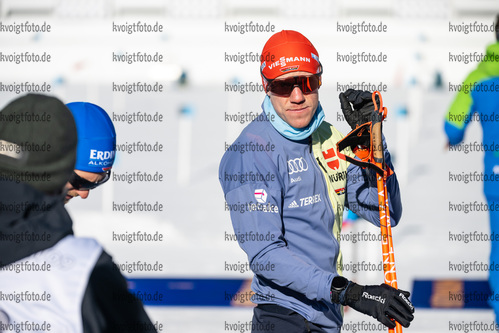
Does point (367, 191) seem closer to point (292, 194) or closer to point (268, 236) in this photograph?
point (292, 194)

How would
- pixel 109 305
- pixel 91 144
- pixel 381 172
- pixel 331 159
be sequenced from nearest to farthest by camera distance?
pixel 109 305
pixel 91 144
pixel 381 172
pixel 331 159

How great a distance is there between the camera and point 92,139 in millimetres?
3189

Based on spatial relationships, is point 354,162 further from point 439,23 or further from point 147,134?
point 439,23

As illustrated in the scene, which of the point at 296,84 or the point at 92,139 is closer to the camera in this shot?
the point at 92,139

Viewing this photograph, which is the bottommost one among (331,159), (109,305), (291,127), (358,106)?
(109,305)

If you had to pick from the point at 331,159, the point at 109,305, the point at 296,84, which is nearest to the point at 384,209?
the point at 331,159

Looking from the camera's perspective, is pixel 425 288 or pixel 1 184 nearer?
pixel 1 184

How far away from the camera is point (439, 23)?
21453 millimetres

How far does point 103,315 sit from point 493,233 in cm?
341

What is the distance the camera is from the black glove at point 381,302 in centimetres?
296

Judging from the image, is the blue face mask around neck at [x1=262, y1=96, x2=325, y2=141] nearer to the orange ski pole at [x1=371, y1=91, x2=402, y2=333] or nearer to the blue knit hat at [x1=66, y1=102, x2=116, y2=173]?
the orange ski pole at [x1=371, y1=91, x2=402, y2=333]

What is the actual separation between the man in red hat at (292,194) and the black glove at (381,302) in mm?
43

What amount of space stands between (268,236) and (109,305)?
1.43 meters

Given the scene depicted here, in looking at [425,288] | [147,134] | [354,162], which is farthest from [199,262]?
[147,134]
